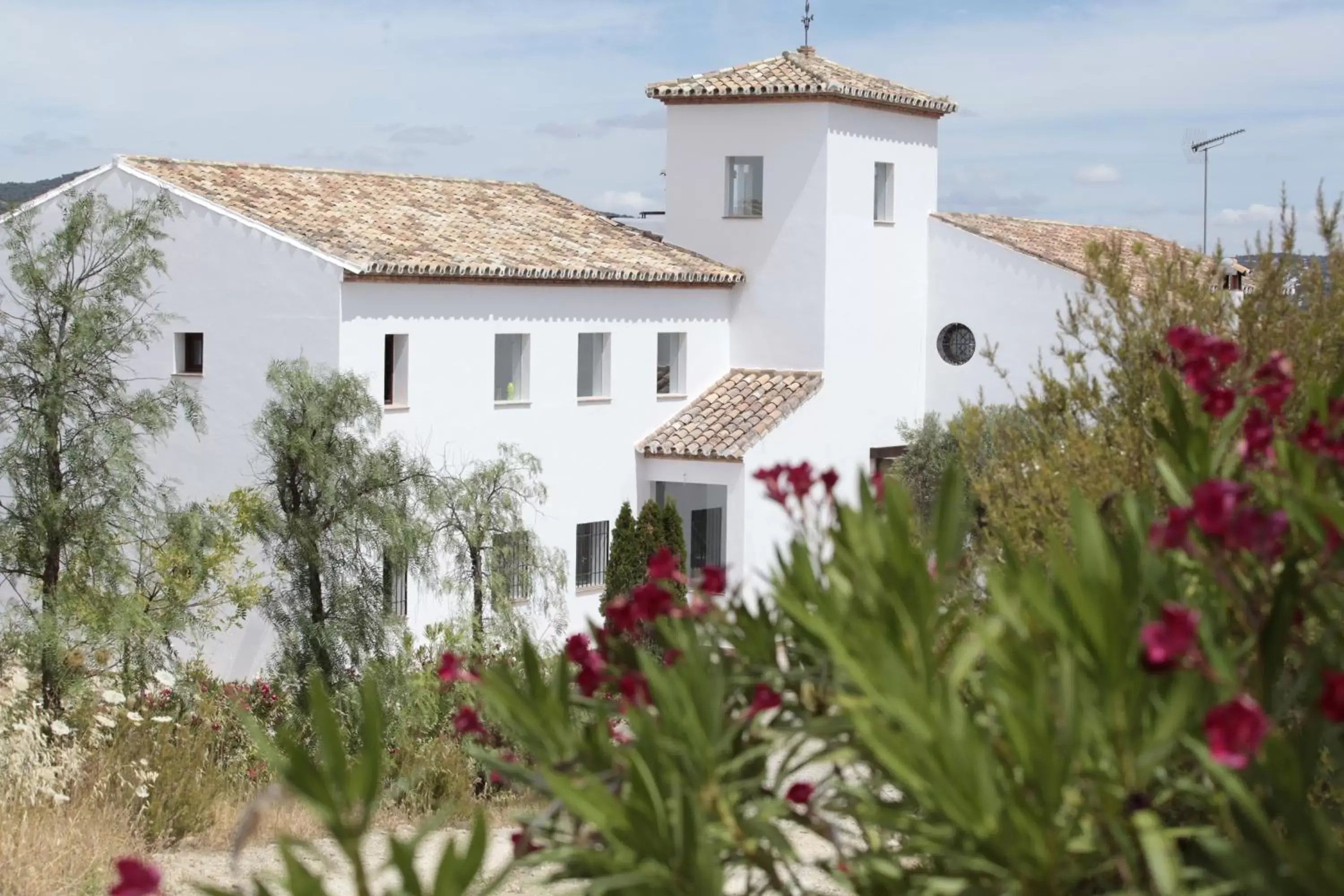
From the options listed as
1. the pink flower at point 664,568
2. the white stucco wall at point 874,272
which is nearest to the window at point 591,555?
the white stucco wall at point 874,272

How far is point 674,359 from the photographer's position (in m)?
26.5

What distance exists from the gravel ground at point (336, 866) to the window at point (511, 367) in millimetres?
13061

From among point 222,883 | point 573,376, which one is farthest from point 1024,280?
point 222,883

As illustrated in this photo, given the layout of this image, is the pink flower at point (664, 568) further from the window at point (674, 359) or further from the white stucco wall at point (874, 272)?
the white stucco wall at point (874, 272)

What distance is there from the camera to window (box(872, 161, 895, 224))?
2789cm

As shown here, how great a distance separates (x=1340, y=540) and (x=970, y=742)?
0.77 metres

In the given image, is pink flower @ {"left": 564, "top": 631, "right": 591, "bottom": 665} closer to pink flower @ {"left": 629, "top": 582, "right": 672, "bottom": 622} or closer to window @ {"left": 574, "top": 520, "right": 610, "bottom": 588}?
pink flower @ {"left": 629, "top": 582, "right": 672, "bottom": 622}

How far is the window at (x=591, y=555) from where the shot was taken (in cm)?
2434

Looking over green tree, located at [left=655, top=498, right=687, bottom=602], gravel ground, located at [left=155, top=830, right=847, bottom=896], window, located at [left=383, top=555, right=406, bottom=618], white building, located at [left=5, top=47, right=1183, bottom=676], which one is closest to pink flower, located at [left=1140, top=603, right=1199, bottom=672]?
gravel ground, located at [left=155, top=830, right=847, bottom=896]

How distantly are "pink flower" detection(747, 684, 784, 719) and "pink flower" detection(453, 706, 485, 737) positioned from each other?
651 millimetres

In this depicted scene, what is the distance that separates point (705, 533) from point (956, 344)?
17.5 feet

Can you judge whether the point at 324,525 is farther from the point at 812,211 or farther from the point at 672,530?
the point at 812,211

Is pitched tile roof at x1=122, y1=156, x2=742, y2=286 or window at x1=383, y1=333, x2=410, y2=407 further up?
pitched tile roof at x1=122, y1=156, x2=742, y2=286

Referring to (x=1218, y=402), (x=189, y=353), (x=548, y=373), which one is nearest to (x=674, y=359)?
(x=548, y=373)
